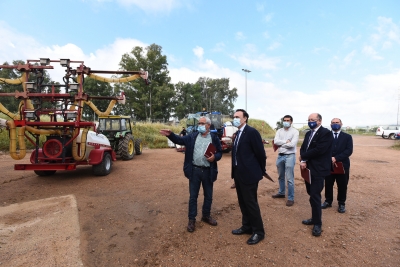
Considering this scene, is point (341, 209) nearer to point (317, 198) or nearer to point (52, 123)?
point (317, 198)

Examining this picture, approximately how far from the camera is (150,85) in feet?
112

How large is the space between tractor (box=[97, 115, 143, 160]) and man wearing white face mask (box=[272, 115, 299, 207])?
21.5 ft


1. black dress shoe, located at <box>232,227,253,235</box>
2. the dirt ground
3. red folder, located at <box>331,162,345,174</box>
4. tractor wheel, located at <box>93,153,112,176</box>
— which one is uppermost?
red folder, located at <box>331,162,345,174</box>

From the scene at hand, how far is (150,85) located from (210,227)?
32419mm

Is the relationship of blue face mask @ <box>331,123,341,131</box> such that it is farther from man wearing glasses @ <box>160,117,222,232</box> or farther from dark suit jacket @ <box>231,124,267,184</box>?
man wearing glasses @ <box>160,117,222,232</box>

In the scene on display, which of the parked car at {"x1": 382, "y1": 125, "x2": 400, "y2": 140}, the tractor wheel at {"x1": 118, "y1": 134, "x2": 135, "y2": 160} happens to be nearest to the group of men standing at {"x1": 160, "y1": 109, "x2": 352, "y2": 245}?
the tractor wheel at {"x1": 118, "y1": 134, "x2": 135, "y2": 160}

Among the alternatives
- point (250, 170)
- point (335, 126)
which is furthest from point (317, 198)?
point (335, 126)

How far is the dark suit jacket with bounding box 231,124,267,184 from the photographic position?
3.21 metres

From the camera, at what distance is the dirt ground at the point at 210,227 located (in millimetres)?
2887

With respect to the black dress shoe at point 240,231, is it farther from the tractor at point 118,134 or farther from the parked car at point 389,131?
the parked car at point 389,131

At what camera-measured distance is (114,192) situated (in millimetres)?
5562

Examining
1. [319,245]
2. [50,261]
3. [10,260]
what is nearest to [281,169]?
[319,245]

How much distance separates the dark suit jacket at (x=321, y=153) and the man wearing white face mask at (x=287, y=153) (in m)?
1.09

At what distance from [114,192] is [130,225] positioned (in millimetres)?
1993
